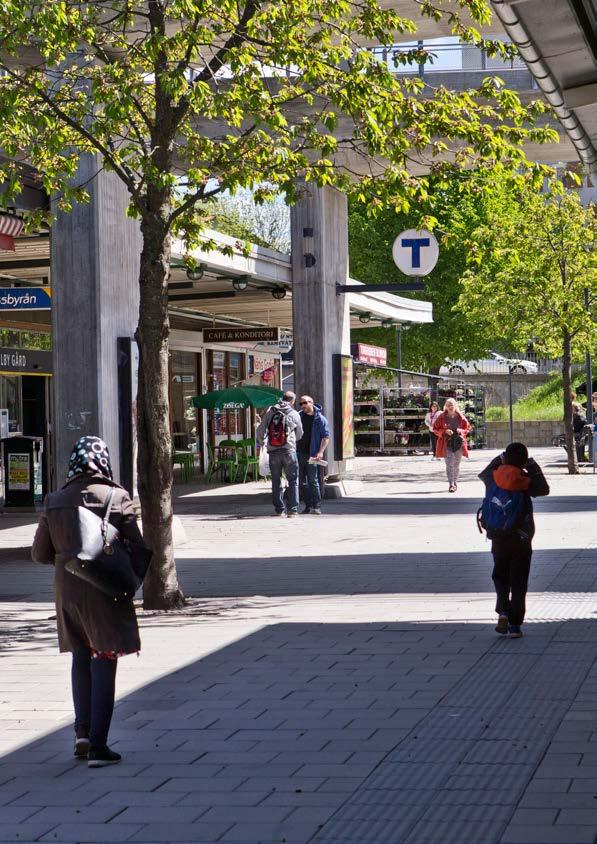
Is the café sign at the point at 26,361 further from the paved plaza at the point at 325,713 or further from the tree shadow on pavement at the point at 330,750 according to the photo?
the tree shadow on pavement at the point at 330,750

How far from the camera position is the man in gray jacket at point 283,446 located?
62.2 ft

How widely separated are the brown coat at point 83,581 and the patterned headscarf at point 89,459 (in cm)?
3

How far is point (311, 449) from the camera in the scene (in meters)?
19.8

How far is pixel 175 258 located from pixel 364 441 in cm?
2163

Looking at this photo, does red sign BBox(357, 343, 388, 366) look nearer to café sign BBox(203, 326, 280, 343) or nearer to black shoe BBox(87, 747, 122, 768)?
café sign BBox(203, 326, 280, 343)

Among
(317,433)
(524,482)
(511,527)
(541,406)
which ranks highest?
(541,406)

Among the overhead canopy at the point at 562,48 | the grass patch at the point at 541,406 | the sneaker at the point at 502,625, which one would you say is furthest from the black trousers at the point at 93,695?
the grass patch at the point at 541,406

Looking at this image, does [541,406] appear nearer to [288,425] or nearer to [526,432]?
[526,432]

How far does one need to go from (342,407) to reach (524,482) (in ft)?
46.5

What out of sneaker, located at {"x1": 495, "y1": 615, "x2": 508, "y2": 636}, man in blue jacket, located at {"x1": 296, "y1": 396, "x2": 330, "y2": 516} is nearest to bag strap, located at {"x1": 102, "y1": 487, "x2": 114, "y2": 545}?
sneaker, located at {"x1": 495, "y1": 615, "x2": 508, "y2": 636}

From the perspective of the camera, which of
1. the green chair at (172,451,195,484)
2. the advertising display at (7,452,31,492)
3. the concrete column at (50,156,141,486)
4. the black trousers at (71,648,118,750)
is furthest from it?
the green chair at (172,451,195,484)

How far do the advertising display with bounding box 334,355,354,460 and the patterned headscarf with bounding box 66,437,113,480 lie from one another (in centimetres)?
1690

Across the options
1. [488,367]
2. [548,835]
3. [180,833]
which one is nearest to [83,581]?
[180,833]

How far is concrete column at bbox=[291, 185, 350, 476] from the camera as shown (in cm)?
2306
